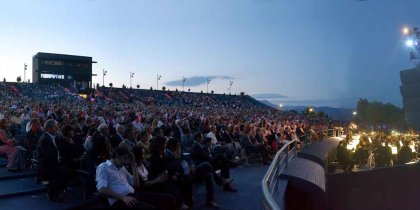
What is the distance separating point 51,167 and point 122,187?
9.53 ft

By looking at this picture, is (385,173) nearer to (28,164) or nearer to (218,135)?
(218,135)

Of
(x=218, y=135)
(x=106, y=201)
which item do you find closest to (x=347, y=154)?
(x=218, y=135)

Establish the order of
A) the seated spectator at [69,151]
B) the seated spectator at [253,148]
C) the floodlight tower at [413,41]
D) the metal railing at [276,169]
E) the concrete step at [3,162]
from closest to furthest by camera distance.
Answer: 1. the metal railing at [276,169]
2. the seated spectator at [69,151]
3. the concrete step at [3,162]
4. the seated spectator at [253,148]
5. the floodlight tower at [413,41]

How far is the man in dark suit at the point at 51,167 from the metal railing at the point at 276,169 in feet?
12.8

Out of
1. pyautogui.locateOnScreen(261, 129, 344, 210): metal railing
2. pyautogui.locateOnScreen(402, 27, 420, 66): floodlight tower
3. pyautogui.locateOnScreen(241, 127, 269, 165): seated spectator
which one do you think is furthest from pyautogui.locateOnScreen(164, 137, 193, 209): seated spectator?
pyautogui.locateOnScreen(402, 27, 420, 66): floodlight tower

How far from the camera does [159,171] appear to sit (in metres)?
6.62

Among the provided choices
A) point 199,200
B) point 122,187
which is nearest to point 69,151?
point 199,200

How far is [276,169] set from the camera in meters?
7.65

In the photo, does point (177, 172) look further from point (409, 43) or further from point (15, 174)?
point (409, 43)

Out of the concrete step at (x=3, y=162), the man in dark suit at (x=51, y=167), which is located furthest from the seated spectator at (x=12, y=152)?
the man in dark suit at (x=51, y=167)

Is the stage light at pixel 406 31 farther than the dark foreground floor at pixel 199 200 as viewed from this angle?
Yes

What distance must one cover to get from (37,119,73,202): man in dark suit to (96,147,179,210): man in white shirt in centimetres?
249

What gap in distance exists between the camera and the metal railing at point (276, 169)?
3.53m

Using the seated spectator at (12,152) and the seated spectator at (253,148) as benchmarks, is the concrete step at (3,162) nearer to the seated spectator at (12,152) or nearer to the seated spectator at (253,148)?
the seated spectator at (12,152)
